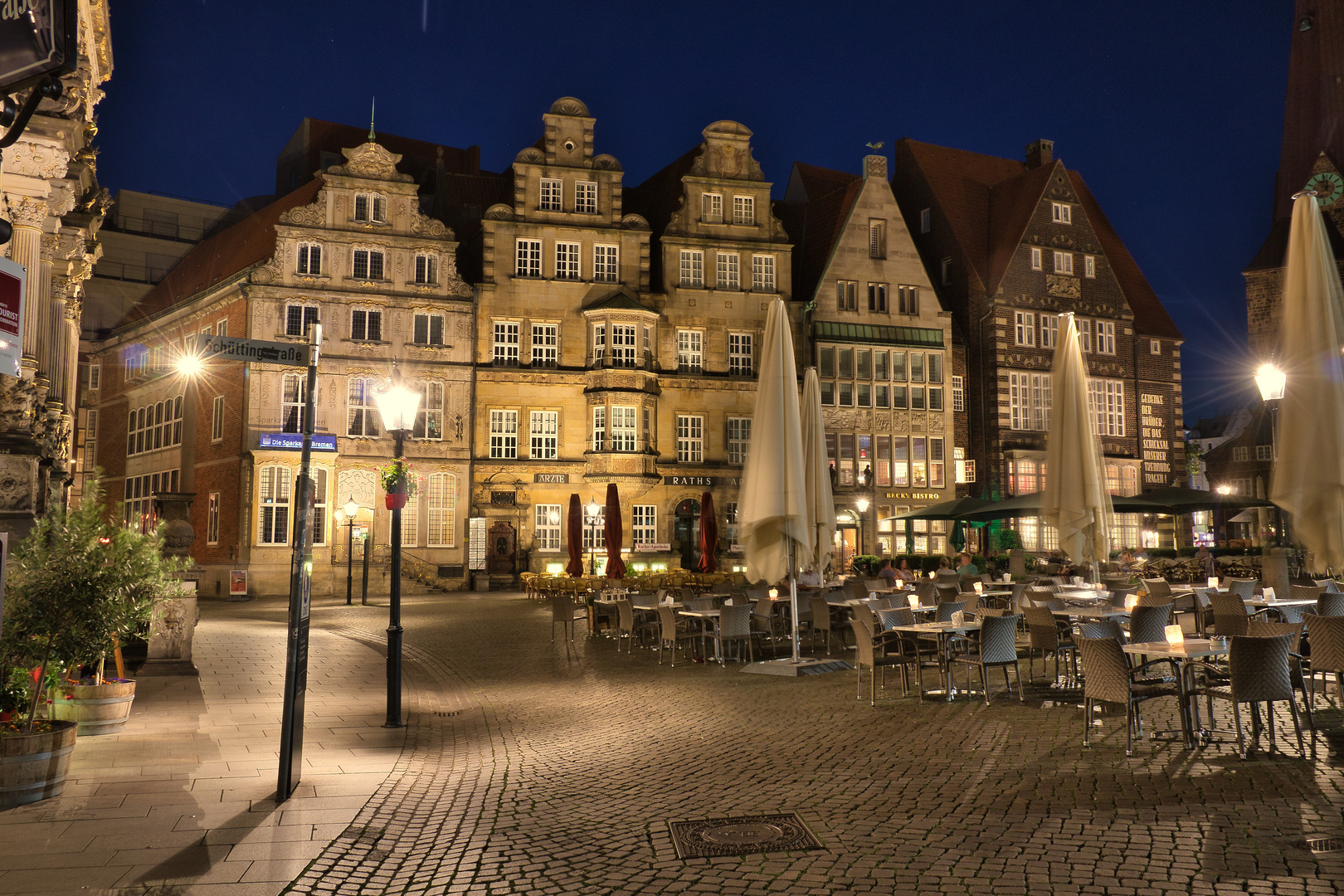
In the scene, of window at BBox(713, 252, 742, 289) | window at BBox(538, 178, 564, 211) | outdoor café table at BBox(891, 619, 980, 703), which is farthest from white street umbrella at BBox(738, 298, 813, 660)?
window at BBox(713, 252, 742, 289)

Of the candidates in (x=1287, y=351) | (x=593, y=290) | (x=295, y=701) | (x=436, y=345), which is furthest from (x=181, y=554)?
(x=593, y=290)

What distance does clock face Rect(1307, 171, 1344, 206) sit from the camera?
4791 cm

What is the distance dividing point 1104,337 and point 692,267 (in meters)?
18.5

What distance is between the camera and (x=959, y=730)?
9.61 m

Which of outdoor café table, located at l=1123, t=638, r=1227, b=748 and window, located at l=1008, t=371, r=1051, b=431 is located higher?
window, located at l=1008, t=371, r=1051, b=431

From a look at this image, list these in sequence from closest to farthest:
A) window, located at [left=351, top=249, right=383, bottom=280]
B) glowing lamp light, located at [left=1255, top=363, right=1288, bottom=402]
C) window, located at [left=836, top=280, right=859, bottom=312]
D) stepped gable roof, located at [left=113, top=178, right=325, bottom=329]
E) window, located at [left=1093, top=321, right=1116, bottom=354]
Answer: glowing lamp light, located at [left=1255, top=363, right=1288, bottom=402] → window, located at [left=351, top=249, right=383, bottom=280] → stepped gable roof, located at [left=113, top=178, right=325, bottom=329] → window, located at [left=836, top=280, right=859, bottom=312] → window, located at [left=1093, top=321, right=1116, bottom=354]

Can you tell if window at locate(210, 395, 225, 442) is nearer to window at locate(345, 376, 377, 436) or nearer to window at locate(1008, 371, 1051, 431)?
window at locate(345, 376, 377, 436)

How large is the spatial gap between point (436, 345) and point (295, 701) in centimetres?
3045

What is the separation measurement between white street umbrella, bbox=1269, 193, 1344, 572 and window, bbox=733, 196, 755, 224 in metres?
31.4

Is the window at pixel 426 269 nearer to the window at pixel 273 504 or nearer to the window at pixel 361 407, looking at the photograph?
the window at pixel 361 407

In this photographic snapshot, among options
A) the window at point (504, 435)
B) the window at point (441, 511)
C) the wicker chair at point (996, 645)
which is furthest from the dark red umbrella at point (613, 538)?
the wicker chair at point (996, 645)

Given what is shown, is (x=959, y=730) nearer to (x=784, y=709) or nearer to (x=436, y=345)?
(x=784, y=709)

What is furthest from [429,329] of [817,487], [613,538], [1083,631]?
[1083,631]

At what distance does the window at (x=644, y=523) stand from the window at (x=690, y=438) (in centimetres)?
244
